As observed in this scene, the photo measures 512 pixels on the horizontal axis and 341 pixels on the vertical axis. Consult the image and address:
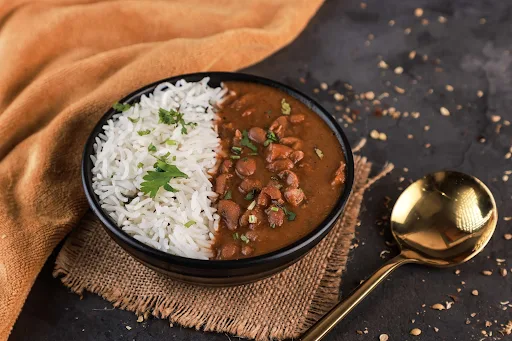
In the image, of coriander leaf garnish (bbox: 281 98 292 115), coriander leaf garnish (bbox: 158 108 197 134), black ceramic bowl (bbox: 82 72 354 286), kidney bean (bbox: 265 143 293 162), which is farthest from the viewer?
coriander leaf garnish (bbox: 281 98 292 115)

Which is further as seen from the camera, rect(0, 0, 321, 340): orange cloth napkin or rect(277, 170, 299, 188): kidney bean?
rect(0, 0, 321, 340): orange cloth napkin

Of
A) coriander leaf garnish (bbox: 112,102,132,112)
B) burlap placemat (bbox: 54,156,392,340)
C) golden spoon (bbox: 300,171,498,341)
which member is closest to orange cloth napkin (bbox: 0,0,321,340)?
burlap placemat (bbox: 54,156,392,340)

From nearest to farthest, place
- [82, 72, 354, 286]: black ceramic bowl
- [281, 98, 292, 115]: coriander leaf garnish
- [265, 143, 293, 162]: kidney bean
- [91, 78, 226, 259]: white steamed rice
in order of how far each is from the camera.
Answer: [82, 72, 354, 286]: black ceramic bowl < [91, 78, 226, 259]: white steamed rice < [265, 143, 293, 162]: kidney bean < [281, 98, 292, 115]: coriander leaf garnish

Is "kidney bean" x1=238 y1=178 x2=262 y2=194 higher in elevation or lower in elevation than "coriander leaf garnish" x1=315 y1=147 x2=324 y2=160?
higher

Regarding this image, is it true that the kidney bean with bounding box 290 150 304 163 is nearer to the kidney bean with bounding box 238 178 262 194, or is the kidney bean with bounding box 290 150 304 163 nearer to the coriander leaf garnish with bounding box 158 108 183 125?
the kidney bean with bounding box 238 178 262 194

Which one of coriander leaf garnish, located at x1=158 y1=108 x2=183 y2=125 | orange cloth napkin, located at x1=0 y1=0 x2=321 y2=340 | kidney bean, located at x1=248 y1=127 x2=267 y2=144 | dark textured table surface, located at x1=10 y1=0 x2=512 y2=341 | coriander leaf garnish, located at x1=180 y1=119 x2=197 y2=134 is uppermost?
coriander leaf garnish, located at x1=158 y1=108 x2=183 y2=125

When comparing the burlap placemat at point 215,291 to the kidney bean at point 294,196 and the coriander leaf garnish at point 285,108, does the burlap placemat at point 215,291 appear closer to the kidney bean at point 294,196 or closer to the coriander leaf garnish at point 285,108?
the kidney bean at point 294,196

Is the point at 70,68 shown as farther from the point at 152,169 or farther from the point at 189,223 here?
the point at 189,223
